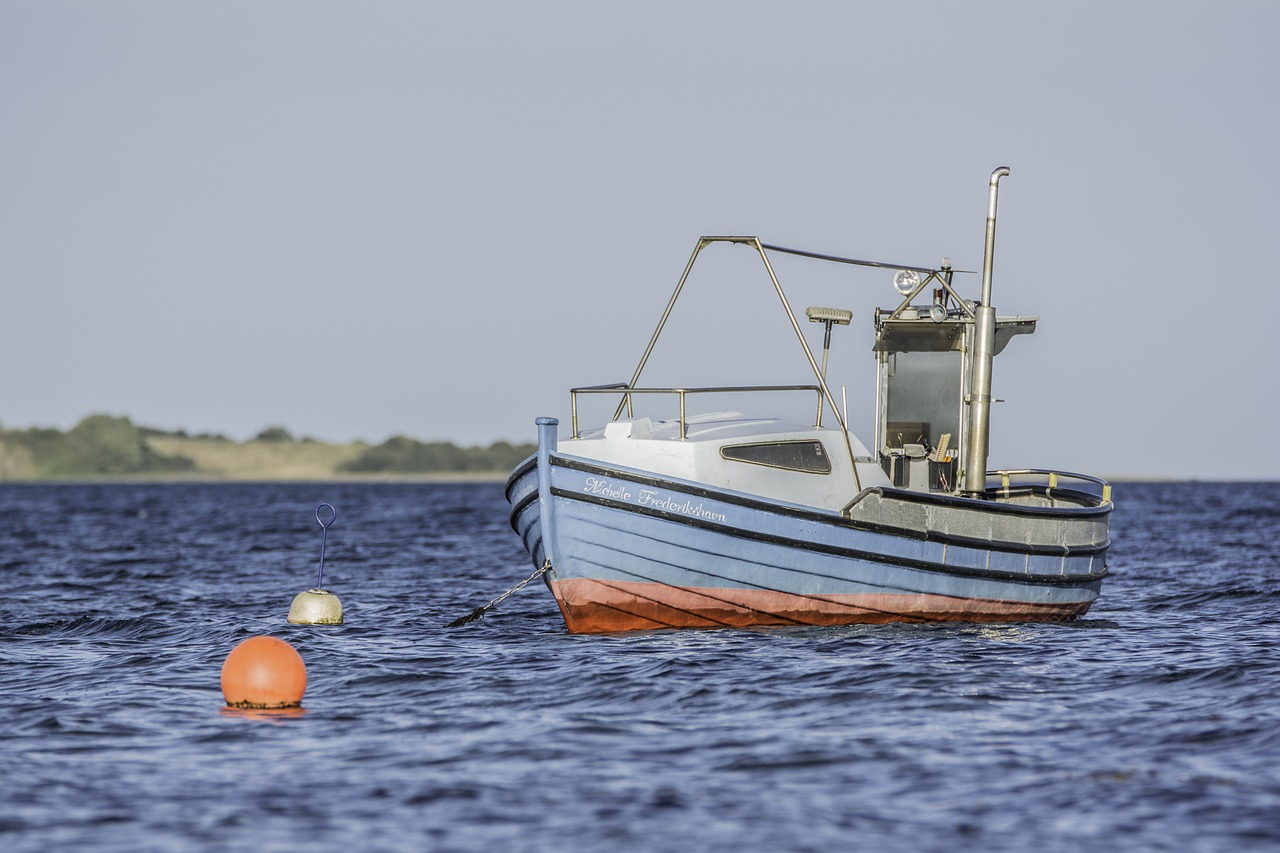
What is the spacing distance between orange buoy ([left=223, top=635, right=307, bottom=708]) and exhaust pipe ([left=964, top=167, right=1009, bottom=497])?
8.43m

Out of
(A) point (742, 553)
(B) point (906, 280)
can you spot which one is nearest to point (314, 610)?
(A) point (742, 553)

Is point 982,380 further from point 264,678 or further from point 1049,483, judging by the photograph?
point 264,678

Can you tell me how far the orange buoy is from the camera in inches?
445

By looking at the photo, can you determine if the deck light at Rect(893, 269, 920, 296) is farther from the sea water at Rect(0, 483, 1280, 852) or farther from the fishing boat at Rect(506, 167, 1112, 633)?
the sea water at Rect(0, 483, 1280, 852)

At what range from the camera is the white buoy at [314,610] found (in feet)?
53.9

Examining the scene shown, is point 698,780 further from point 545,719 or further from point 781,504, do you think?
point 781,504

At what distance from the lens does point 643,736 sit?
1028 centimetres

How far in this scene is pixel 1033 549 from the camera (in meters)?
16.0

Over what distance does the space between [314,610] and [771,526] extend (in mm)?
5501

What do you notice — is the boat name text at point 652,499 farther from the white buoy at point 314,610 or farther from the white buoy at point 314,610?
the white buoy at point 314,610

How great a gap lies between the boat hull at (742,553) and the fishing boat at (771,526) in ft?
0.05

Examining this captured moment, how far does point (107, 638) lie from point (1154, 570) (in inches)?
729

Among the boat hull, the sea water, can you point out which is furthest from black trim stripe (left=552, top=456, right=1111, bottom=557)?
the sea water

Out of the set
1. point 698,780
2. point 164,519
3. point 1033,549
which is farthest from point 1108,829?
point 164,519
